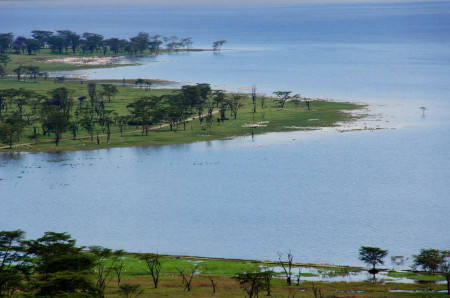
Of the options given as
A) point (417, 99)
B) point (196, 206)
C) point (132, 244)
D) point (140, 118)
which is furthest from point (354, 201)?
point (417, 99)

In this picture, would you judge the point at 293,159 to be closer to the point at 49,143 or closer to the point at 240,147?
the point at 240,147

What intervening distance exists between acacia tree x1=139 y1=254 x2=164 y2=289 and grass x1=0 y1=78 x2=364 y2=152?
4235 cm

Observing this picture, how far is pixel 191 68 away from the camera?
180 m

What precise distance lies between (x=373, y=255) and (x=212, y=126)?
5443cm

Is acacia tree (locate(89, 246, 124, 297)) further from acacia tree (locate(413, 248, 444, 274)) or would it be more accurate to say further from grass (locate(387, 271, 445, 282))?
acacia tree (locate(413, 248, 444, 274))

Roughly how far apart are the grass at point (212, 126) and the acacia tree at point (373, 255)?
46.3 m

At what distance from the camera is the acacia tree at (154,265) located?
156ft

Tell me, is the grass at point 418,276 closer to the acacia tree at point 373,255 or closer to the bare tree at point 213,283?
the acacia tree at point 373,255

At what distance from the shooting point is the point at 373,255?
5100 centimetres

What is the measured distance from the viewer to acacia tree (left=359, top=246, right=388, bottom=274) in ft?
167

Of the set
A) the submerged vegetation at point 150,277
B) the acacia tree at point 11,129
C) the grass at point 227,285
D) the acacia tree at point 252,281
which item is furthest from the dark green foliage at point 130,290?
the acacia tree at point 11,129

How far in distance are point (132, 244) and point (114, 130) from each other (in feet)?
144

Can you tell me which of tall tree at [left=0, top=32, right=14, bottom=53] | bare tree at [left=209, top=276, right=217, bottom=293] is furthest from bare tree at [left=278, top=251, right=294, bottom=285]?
tall tree at [left=0, top=32, right=14, bottom=53]

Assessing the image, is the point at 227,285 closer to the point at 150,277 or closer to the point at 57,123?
the point at 150,277
